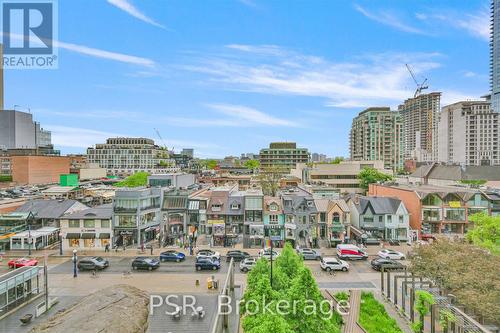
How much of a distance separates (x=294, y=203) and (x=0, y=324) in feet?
134

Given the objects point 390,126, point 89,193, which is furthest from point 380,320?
point 390,126

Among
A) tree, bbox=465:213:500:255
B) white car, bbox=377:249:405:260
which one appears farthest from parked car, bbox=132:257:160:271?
tree, bbox=465:213:500:255

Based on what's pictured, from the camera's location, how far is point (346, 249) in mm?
46781

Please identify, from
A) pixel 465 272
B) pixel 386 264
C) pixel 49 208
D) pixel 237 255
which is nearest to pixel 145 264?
pixel 237 255

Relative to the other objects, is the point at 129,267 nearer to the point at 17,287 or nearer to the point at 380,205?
the point at 17,287

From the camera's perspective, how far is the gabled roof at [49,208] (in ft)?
181

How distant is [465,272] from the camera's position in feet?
88.1

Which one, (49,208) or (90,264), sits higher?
(49,208)

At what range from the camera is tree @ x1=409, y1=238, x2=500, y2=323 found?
22625 mm

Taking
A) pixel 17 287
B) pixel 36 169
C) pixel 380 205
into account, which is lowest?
pixel 17 287

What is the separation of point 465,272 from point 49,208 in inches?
2317

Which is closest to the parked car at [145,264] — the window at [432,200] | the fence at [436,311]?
the fence at [436,311]

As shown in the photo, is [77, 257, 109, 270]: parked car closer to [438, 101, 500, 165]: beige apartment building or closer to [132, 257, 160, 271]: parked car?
[132, 257, 160, 271]: parked car

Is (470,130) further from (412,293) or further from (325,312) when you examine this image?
(325,312)
